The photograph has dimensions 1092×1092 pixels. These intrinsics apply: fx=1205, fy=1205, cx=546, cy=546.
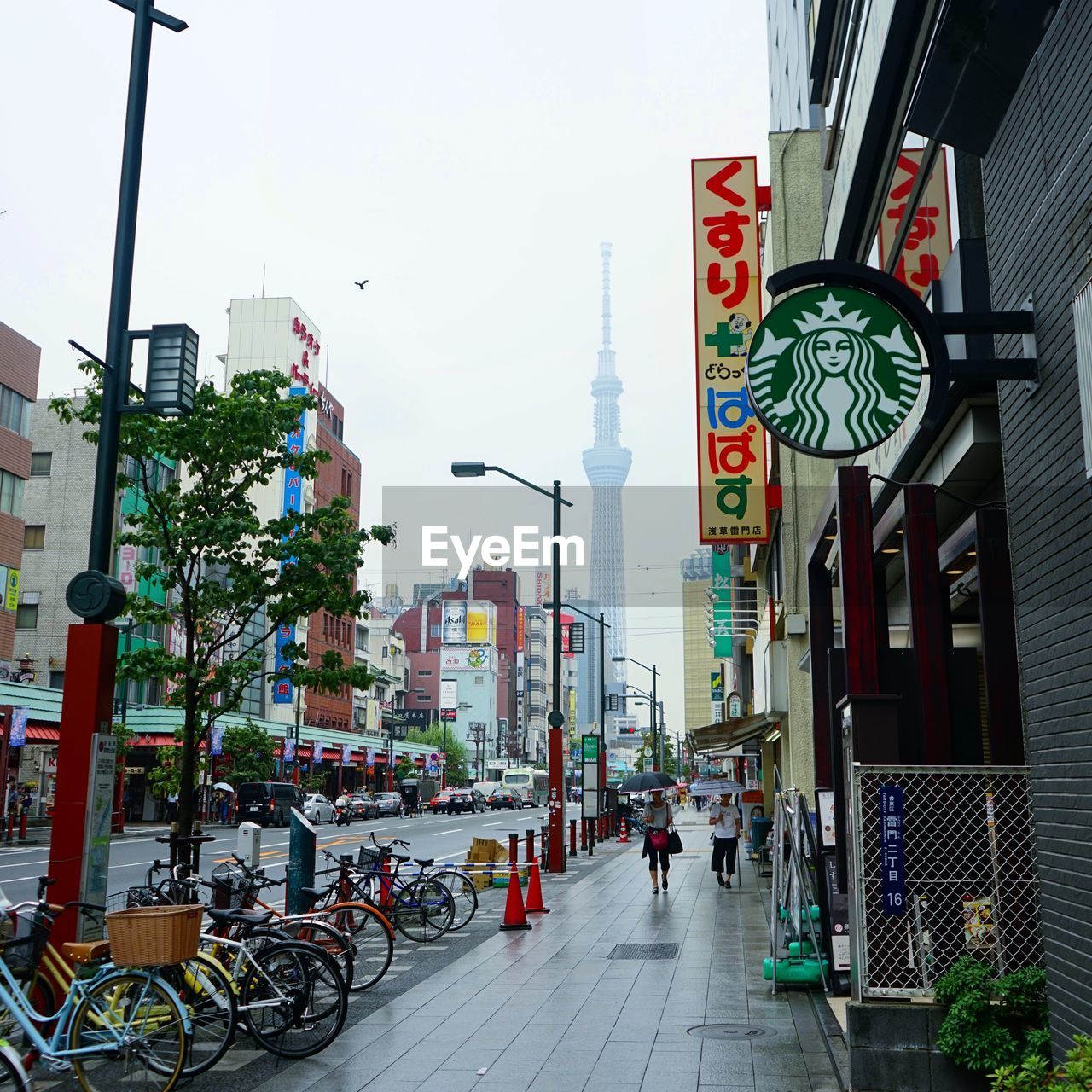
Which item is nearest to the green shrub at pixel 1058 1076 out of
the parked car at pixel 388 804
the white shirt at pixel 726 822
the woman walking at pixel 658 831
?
the woman walking at pixel 658 831

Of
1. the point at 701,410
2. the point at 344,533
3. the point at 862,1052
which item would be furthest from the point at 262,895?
the point at 862,1052

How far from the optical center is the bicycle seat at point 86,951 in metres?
8.88

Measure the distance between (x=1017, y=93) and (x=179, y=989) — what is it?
8.36m

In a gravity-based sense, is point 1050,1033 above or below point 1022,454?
below

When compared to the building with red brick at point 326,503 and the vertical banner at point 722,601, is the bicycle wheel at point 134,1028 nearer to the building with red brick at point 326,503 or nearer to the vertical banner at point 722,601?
the vertical banner at point 722,601

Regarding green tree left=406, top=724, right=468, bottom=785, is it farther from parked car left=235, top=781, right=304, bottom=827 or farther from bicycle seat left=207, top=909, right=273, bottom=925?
bicycle seat left=207, top=909, right=273, bottom=925

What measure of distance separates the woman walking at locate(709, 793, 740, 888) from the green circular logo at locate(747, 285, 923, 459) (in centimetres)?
1701

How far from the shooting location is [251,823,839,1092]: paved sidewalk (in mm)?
8555

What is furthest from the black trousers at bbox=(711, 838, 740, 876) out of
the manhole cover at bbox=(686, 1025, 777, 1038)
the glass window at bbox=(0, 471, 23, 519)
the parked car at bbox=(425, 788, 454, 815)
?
the parked car at bbox=(425, 788, 454, 815)

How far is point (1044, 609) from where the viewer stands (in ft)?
22.8

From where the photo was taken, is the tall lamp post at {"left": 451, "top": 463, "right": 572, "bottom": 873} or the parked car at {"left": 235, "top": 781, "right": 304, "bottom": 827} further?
the parked car at {"left": 235, "top": 781, "right": 304, "bottom": 827}

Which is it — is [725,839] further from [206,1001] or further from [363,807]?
[363,807]

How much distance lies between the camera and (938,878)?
8602 millimetres

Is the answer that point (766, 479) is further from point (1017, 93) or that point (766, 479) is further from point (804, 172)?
point (1017, 93)
